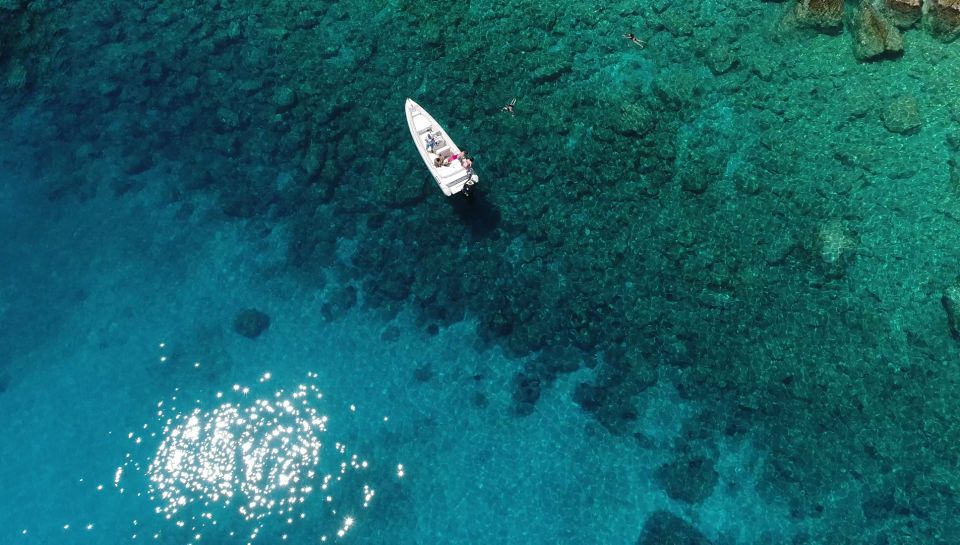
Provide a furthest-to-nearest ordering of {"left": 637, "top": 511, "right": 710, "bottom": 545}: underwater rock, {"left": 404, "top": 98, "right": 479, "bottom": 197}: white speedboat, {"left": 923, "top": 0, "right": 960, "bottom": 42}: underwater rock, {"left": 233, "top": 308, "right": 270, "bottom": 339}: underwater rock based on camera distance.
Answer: {"left": 923, "top": 0, "right": 960, "bottom": 42}: underwater rock → {"left": 404, "top": 98, "right": 479, "bottom": 197}: white speedboat → {"left": 233, "top": 308, "right": 270, "bottom": 339}: underwater rock → {"left": 637, "top": 511, "right": 710, "bottom": 545}: underwater rock

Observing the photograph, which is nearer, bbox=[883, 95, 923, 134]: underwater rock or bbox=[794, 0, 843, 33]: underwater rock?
bbox=[883, 95, 923, 134]: underwater rock

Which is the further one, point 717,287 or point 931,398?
point 717,287

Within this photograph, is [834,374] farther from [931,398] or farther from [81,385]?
[81,385]

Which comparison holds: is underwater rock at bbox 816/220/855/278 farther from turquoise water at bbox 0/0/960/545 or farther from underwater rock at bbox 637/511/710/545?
underwater rock at bbox 637/511/710/545

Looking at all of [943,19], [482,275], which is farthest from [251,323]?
[943,19]

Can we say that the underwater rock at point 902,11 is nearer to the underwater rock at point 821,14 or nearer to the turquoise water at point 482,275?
the turquoise water at point 482,275

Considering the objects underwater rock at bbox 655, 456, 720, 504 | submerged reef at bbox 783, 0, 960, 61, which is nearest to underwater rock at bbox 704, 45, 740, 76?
submerged reef at bbox 783, 0, 960, 61

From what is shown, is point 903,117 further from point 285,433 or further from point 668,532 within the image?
point 285,433

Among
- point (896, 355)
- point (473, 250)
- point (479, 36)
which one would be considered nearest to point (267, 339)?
point (473, 250)
